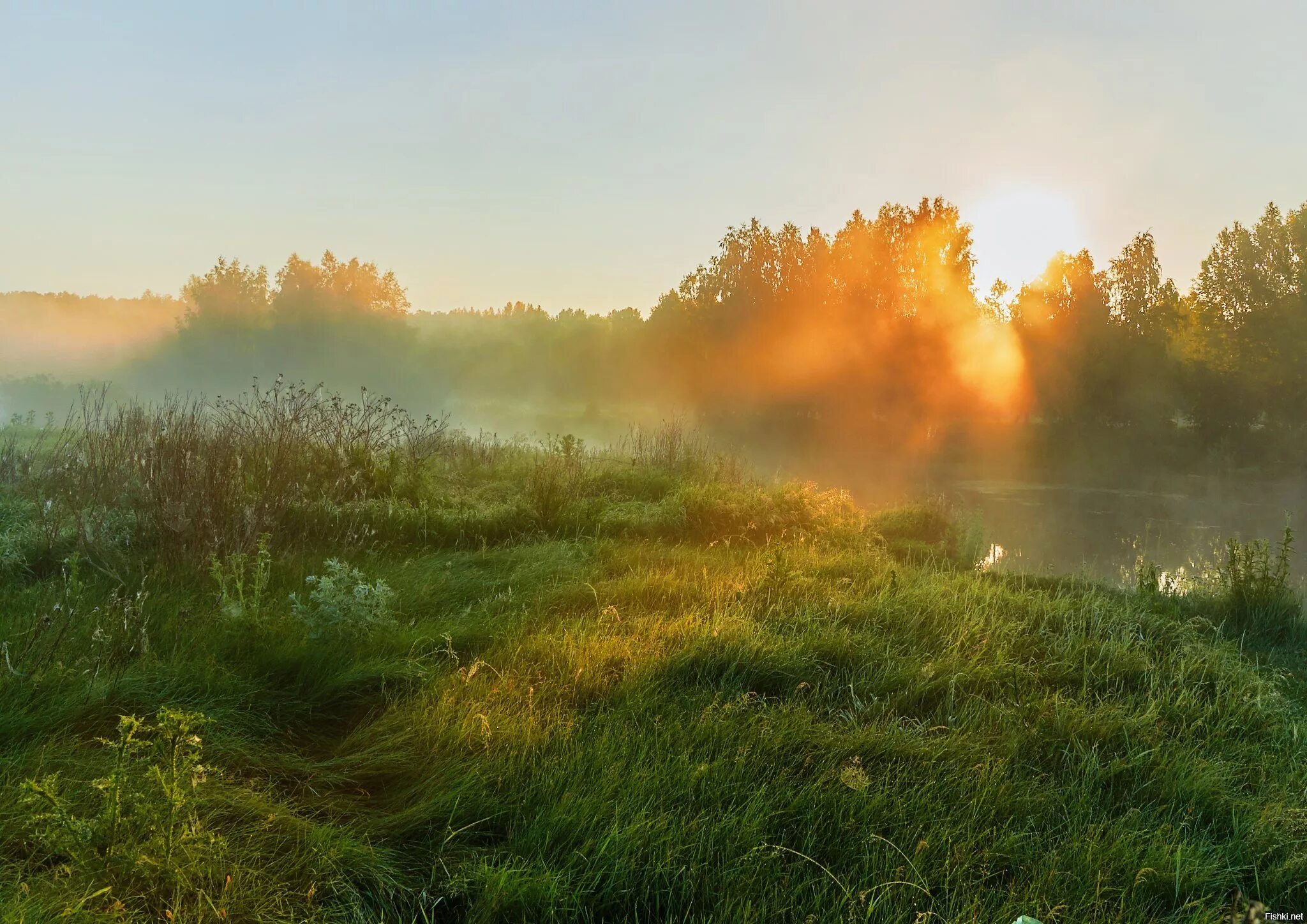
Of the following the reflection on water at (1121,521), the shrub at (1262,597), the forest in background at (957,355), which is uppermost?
the forest in background at (957,355)

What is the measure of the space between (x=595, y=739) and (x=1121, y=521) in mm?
17547

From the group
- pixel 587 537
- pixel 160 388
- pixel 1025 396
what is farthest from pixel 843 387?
pixel 160 388

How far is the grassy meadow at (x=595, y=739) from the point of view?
1.92m

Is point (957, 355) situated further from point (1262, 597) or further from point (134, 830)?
point (134, 830)

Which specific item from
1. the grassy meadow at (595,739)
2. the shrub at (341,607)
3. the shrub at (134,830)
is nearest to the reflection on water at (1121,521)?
the grassy meadow at (595,739)

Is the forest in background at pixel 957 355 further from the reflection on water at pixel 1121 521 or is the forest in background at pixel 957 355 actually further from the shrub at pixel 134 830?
the shrub at pixel 134 830

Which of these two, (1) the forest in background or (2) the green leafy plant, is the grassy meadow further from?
(1) the forest in background

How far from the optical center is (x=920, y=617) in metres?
4.35

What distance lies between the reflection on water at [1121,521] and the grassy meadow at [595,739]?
5159 millimetres

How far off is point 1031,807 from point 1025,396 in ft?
109

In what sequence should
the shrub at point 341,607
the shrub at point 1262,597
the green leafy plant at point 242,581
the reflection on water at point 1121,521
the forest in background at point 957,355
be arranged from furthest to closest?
the forest in background at point 957,355 < the reflection on water at point 1121,521 < the shrub at point 1262,597 < the shrub at point 341,607 < the green leafy plant at point 242,581

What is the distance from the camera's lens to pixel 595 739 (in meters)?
2.63

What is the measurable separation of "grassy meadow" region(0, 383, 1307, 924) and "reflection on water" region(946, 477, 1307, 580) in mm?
5159

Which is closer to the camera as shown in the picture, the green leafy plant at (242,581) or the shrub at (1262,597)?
the green leafy plant at (242,581)
